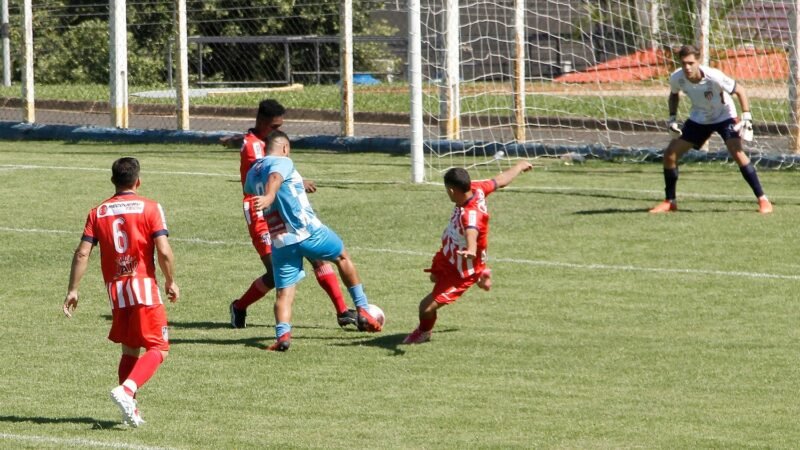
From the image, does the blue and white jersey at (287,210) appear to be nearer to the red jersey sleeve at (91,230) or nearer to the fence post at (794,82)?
the red jersey sleeve at (91,230)

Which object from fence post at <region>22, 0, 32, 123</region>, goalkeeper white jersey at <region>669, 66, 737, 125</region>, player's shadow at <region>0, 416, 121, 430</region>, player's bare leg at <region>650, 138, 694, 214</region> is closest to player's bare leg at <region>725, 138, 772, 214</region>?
goalkeeper white jersey at <region>669, 66, 737, 125</region>

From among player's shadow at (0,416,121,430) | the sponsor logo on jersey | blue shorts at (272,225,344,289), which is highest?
the sponsor logo on jersey

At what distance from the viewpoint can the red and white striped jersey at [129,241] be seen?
876cm

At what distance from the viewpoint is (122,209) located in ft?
28.8

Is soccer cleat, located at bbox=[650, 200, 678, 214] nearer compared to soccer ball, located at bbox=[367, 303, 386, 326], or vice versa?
soccer ball, located at bbox=[367, 303, 386, 326]

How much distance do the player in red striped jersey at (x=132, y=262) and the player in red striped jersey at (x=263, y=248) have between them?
9.04 feet

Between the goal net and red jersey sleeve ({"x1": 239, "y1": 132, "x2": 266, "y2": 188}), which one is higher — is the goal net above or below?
above

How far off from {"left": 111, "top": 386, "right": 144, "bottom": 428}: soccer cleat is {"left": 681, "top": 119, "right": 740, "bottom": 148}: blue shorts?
10072 mm

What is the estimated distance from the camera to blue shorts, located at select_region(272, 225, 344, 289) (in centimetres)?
1116

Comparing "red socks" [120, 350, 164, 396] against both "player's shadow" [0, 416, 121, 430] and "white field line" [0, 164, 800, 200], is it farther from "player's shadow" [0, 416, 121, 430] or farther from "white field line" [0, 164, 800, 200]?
"white field line" [0, 164, 800, 200]

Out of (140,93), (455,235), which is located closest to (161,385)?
(455,235)

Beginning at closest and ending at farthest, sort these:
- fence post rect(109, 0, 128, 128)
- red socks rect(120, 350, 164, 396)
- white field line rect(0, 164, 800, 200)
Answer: red socks rect(120, 350, 164, 396)
white field line rect(0, 164, 800, 200)
fence post rect(109, 0, 128, 128)

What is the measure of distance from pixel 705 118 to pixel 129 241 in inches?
385

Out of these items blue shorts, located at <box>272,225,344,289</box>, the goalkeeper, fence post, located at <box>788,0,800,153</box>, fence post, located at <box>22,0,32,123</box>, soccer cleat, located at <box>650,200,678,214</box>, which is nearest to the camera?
blue shorts, located at <box>272,225,344,289</box>
